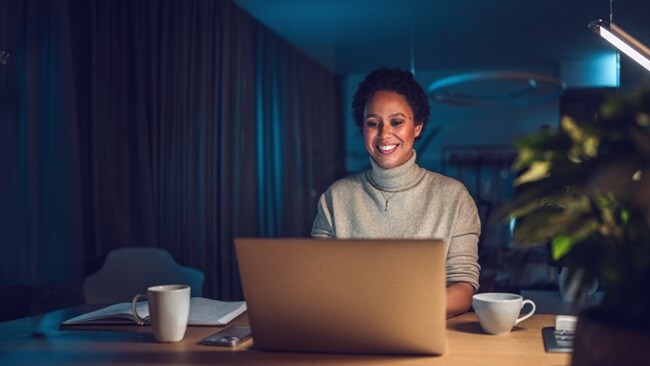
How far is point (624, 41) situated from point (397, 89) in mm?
803

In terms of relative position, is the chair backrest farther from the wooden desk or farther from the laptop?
the laptop

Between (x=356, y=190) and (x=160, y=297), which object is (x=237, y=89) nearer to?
(x=356, y=190)

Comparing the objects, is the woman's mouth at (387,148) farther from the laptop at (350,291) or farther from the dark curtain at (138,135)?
the dark curtain at (138,135)

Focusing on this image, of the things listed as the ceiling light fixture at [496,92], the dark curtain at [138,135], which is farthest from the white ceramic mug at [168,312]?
the ceiling light fixture at [496,92]

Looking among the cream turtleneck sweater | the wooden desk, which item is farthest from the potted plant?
the cream turtleneck sweater

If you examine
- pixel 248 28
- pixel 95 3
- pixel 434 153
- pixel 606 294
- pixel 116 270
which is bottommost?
pixel 116 270

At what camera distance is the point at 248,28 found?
16.0 feet

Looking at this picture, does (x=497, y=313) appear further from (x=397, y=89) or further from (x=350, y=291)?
(x=397, y=89)

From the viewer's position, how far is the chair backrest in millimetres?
2543

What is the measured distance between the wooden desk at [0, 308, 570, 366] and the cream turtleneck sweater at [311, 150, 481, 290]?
1.83 ft

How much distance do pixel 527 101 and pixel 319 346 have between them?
6351mm

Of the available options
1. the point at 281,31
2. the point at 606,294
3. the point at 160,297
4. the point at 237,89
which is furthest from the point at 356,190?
the point at 281,31

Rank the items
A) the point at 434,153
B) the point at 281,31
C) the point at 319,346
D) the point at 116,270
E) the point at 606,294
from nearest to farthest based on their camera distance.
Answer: the point at 606,294 < the point at 319,346 < the point at 116,270 < the point at 281,31 < the point at 434,153

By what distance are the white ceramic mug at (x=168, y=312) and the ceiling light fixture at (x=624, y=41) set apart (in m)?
1.59
